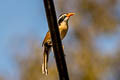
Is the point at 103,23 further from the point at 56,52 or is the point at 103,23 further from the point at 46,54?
the point at 56,52

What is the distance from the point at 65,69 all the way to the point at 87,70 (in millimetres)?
5792

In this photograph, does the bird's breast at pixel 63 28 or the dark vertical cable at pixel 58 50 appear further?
the bird's breast at pixel 63 28

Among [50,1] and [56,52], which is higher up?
[50,1]

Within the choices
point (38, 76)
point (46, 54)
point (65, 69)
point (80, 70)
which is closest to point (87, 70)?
point (80, 70)

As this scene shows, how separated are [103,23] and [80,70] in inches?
55.1

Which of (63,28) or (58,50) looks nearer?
(58,50)

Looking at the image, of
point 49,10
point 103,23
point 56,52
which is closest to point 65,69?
point 56,52

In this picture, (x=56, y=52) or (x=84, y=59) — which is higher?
(x=56, y=52)

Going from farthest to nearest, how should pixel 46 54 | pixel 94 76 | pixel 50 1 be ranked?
pixel 94 76, pixel 46 54, pixel 50 1

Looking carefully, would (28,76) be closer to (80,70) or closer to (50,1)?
(80,70)

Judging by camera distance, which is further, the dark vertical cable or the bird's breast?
the bird's breast

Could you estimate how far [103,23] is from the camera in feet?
25.1

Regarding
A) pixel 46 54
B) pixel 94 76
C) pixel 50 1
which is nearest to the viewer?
pixel 50 1

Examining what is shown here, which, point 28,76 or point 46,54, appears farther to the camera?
point 28,76
